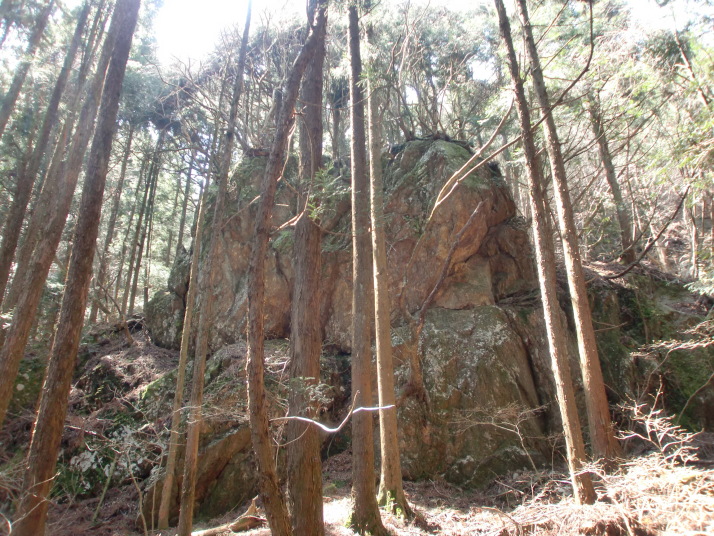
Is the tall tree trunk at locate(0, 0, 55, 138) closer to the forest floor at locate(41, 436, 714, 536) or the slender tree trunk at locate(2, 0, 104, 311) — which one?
the slender tree trunk at locate(2, 0, 104, 311)

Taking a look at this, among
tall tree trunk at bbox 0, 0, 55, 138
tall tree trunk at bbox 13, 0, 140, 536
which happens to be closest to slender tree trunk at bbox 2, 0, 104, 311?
tall tree trunk at bbox 0, 0, 55, 138

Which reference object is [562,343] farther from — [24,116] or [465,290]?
[24,116]

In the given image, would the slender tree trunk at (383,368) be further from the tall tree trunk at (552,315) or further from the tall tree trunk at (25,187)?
the tall tree trunk at (25,187)

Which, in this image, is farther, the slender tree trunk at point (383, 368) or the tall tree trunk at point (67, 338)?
the slender tree trunk at point (383, 368)

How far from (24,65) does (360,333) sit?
465 inches

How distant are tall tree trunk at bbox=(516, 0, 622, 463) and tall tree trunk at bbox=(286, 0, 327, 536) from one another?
343 centimetres

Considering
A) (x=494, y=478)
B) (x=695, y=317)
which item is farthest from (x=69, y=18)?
(x=695, y=317)

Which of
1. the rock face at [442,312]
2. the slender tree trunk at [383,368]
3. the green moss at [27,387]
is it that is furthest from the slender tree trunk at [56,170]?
the slender tree trunk at [383,368]

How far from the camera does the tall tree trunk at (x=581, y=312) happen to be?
5285 mm

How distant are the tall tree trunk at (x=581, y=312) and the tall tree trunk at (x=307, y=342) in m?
3.43

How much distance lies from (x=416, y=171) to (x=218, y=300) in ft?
24.1

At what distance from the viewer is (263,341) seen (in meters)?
3.34

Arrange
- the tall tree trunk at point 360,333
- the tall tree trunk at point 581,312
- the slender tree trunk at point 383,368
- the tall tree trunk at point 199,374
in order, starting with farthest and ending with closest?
1. the tall tree trunk at point 199,374
2. the slender tree trunk at point 383,368
3. the tall tree trunk at point 360,333
4. the tall tree trunk at point 581,312

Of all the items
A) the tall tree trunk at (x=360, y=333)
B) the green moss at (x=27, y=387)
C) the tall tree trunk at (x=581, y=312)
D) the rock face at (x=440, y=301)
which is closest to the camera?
the tall tree trunk at (x=581, y=312)
